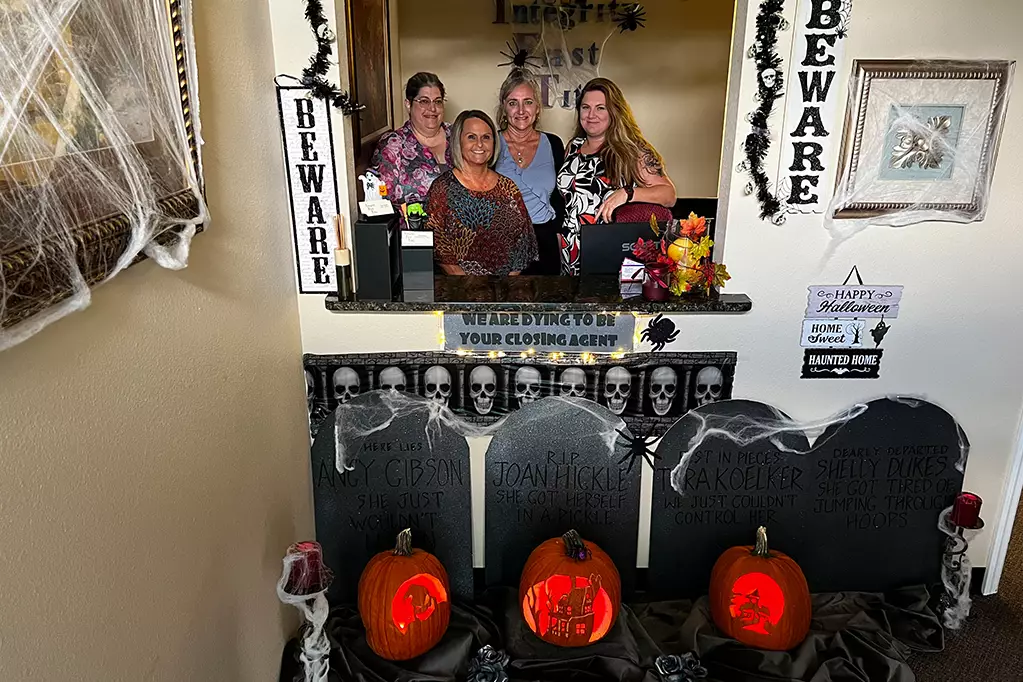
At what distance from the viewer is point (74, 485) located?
998 millimetres

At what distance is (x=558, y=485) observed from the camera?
2.16 meters

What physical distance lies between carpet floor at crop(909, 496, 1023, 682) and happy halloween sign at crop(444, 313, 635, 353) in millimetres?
1195

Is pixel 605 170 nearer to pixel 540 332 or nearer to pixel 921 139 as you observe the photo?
pixel 540 332

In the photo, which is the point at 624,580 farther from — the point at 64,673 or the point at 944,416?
the point at 64,673

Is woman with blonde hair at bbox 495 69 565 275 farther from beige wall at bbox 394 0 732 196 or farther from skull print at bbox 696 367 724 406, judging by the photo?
skull print at bbox 696 367 724 406

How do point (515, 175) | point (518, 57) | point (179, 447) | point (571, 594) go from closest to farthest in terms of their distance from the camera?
1. point (179, 447)
2. point (571, 594)
3. point (515, 175)
4. point (518, 57)

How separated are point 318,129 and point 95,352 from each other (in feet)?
3.20

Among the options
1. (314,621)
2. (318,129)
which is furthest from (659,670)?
(318,129)

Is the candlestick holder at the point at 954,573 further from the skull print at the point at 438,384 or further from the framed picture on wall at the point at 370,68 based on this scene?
the framed picture on wall at the point at 370,68

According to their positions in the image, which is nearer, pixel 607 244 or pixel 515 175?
pixel 607 244

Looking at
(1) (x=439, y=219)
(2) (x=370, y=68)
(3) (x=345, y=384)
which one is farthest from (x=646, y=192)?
(3) (x=345, y=384)

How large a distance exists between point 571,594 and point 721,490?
557 mm

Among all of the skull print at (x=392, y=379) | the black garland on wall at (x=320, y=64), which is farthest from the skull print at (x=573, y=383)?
the black garland on wall at (x=320, y=64)

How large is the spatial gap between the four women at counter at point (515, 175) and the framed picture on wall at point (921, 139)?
1.82ft
